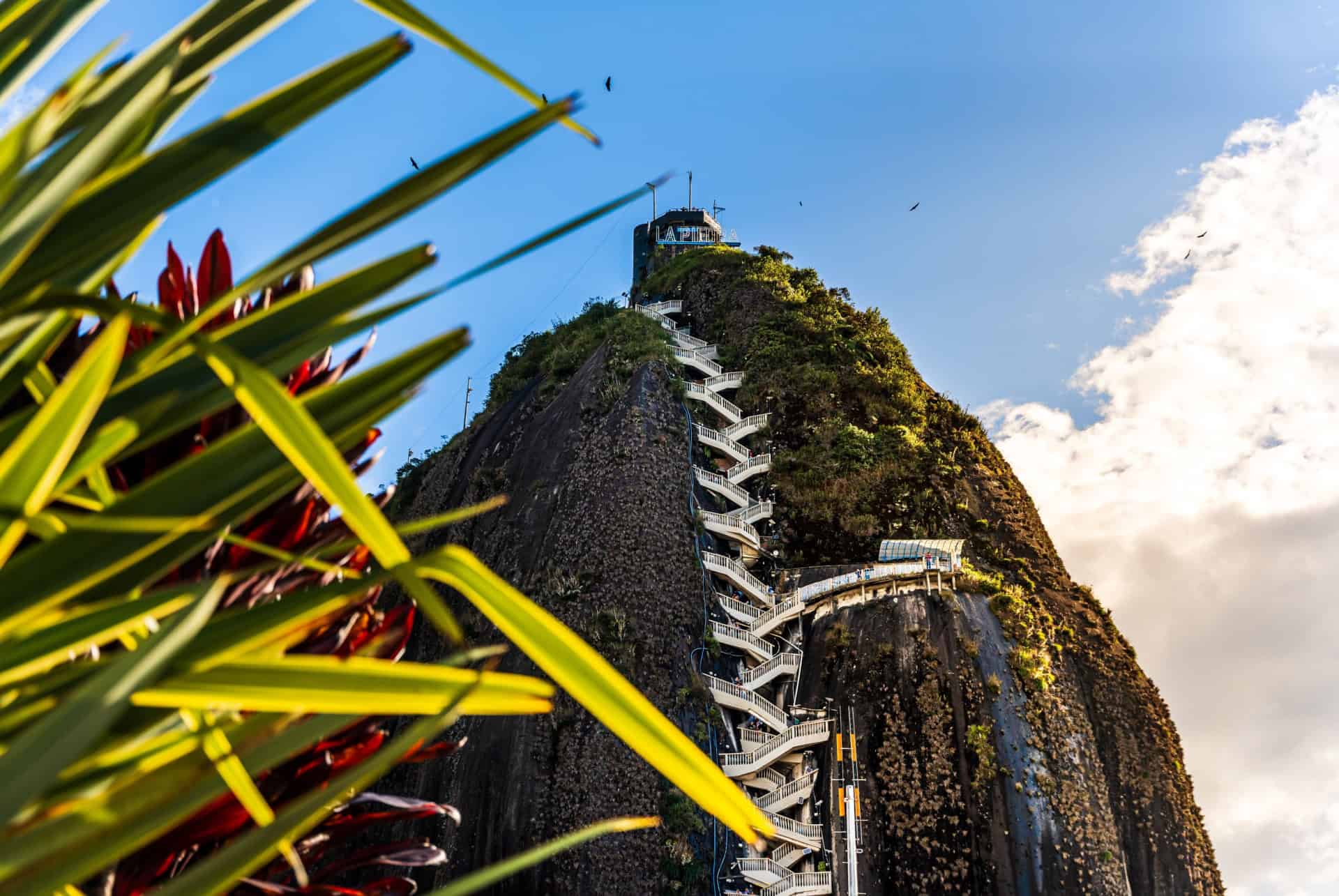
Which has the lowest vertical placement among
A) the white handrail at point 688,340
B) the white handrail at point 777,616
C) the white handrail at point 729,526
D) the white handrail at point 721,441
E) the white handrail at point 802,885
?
the white handrail at point 802,885

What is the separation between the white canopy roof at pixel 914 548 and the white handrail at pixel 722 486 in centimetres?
375

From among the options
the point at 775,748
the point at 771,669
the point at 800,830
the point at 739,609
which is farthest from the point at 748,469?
the point at 800,830

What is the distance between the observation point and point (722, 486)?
28.2 metres

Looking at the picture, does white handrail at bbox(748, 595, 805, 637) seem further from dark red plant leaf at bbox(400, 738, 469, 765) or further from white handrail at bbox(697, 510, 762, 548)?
dark red plant leaf at bbox(400, 738, 469, 765)

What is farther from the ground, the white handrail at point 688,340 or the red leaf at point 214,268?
the white handrail at point 688,340

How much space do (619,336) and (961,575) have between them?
1299 cm

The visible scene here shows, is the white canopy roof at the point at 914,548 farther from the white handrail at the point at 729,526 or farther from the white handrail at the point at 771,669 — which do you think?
the white handrail at the point at 771,669

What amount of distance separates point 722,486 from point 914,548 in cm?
537

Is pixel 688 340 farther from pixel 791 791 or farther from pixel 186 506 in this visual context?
pixel 186 506

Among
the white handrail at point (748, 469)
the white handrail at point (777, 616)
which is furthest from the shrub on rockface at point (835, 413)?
the white handrail at point (777, 616)

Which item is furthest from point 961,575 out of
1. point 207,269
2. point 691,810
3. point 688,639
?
point 207,269

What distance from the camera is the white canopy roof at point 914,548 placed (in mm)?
25422

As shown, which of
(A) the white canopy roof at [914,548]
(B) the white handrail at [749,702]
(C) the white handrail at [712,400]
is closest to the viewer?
(B) the white handrail at [749,702]

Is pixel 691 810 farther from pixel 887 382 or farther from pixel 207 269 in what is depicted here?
pixel 207 269
